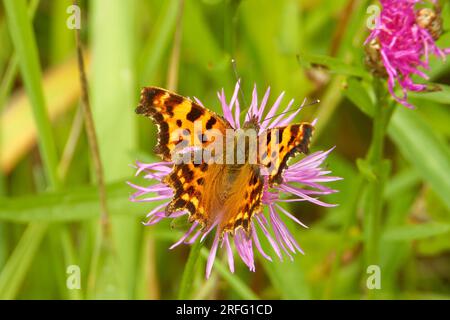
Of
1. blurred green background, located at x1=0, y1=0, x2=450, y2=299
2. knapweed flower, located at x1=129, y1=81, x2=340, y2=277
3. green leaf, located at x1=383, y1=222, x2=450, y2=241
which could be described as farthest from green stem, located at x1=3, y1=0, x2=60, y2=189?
green leaf, located at x1=383, y1=222, x2=450, y2=241

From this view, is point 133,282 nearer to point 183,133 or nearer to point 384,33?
point 183,133

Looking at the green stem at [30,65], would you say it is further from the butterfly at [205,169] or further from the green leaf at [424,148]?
the green leaf at [424,148]

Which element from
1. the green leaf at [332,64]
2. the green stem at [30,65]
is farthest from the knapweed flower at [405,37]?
the green stem at [30,65]

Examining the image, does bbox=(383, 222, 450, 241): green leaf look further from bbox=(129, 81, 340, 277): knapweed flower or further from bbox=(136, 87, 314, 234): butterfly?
bbox=(136, 87, 314, 234): butterfly

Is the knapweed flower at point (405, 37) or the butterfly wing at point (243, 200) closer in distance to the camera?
the butterfly wing at point (243, 200)

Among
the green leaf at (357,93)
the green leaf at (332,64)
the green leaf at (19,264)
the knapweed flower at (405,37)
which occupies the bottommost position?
the green leaf at (19,264)
